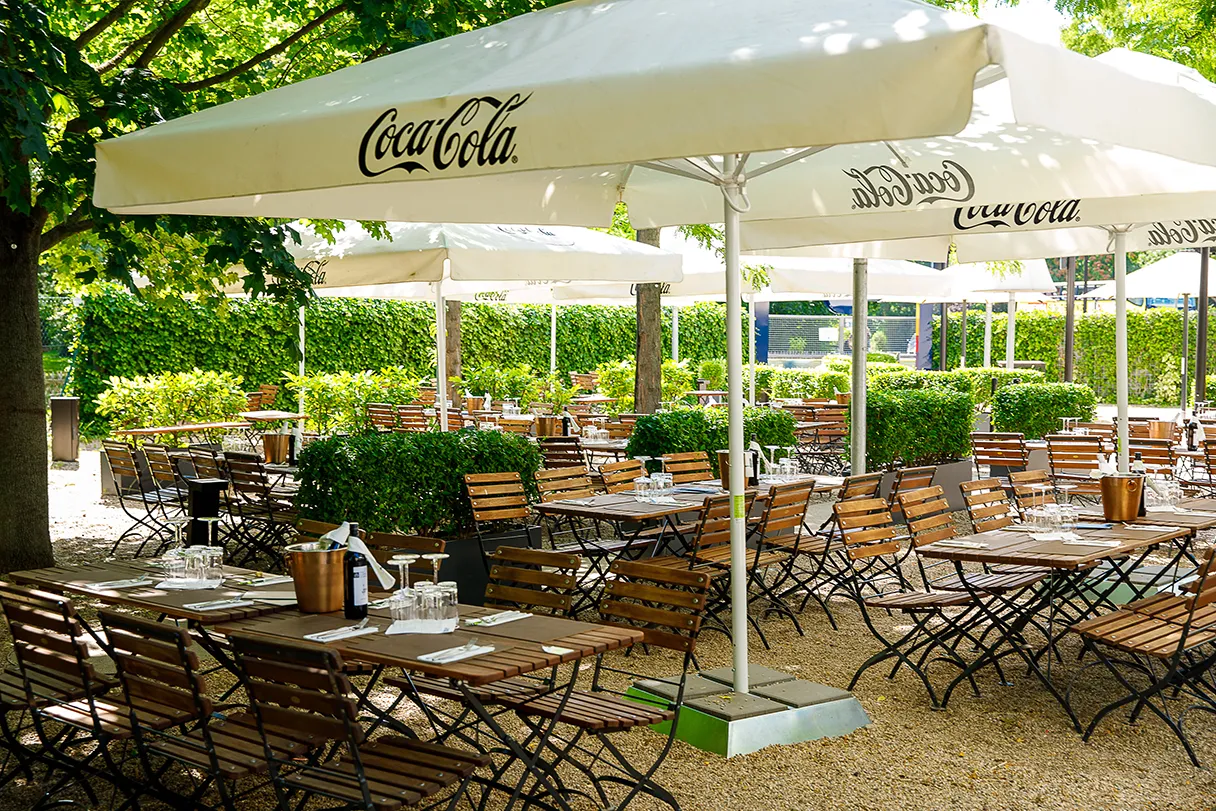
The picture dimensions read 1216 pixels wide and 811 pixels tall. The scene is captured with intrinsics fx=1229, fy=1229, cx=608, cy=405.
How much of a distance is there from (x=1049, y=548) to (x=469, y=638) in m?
3.24

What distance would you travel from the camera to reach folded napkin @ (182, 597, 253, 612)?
185 inches

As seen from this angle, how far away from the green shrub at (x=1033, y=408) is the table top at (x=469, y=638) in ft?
39.1

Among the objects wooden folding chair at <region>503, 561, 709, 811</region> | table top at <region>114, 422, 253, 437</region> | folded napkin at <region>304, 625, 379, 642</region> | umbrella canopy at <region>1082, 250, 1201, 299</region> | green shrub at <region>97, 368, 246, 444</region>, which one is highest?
umbrella canopy at <region>1082, 250, 1201, 299</region>

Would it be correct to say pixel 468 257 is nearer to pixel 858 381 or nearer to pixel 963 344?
pixel 858 381

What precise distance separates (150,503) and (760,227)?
724 centimetres

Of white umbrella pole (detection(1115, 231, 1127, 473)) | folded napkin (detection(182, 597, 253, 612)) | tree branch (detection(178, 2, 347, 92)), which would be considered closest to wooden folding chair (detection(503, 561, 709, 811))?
folded napkin (detection(182, 597, 253, 612))

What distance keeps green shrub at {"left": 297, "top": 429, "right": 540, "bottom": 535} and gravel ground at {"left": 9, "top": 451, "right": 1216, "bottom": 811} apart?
233cm

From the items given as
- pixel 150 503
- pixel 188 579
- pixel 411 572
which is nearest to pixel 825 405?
pixel 150 503

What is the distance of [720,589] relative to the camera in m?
7.77

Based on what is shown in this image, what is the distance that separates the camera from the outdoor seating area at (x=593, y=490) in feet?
12.9

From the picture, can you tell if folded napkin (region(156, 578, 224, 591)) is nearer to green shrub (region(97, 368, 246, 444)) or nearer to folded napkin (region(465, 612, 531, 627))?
folded napkin (region(465, 612, 531, 627))

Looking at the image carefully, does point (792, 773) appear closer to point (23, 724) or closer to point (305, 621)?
point (305, 621)

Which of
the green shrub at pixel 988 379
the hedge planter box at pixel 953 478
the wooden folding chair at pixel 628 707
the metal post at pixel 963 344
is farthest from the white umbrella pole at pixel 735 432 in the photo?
the metal post at pixel 963 344

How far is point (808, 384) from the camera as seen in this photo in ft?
73.4
